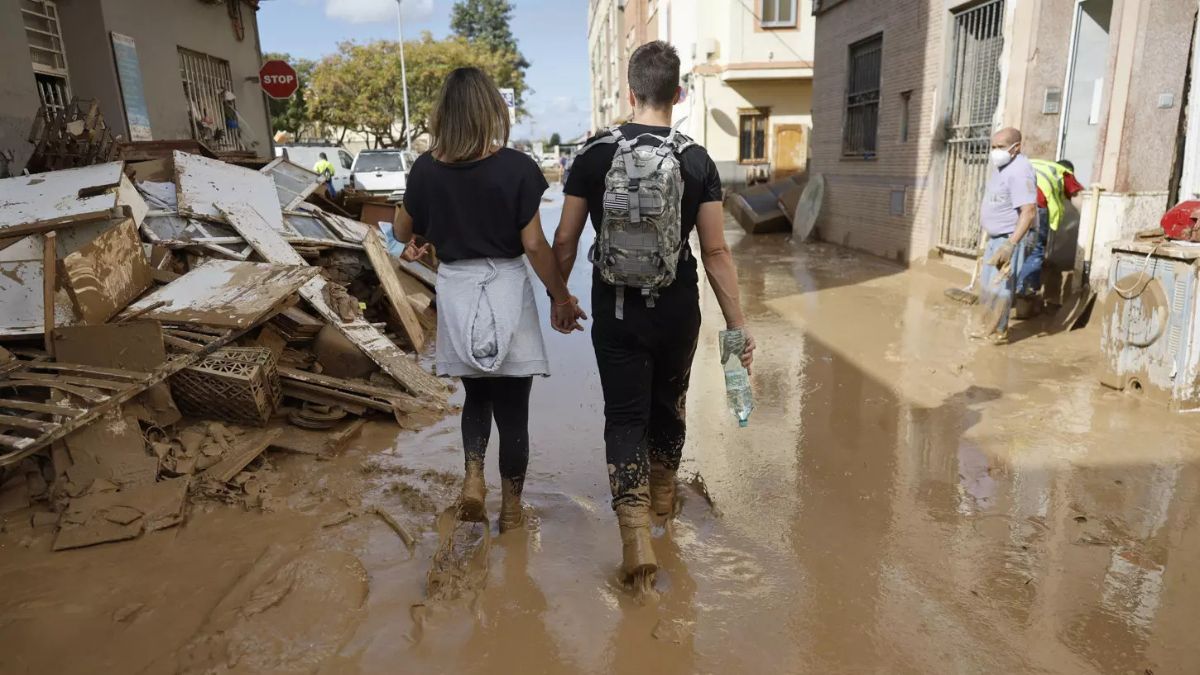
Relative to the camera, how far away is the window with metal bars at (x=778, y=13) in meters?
21.9

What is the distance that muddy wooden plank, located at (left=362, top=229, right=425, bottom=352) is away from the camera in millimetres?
6387

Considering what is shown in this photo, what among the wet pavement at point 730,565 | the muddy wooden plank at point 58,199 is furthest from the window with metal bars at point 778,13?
the muddy wooden plank at point 58,199

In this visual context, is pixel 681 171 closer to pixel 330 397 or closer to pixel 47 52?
pixel 330 397

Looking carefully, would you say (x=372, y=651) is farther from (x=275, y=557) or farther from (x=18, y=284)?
(x=18, y=284)

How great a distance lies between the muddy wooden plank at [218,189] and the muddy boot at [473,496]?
3.89 m

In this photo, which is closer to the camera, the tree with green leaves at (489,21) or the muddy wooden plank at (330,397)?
the muddy wooden plank at (330,397)

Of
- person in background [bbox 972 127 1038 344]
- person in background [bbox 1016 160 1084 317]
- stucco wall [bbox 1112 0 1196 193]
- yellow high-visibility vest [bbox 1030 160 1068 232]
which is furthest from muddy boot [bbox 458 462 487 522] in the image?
stucco wall [bbox 1112 0 1196 193]

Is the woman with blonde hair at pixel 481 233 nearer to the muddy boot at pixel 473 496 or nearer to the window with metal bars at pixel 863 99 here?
the muddy boot at pixel 473 496

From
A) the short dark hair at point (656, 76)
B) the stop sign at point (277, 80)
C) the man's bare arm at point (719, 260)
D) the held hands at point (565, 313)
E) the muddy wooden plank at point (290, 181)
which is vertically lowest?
the held hands at point (565, 313)

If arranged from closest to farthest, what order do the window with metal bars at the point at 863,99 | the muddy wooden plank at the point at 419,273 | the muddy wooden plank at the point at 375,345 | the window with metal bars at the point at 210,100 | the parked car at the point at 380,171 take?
the muddy wooden plank at the point at 375,345 < the muddy wooden plank at the point at 419,273 < the window with metal bars at the point at 863,99 < the window with metal bars at the point at 210,100 < the parked car at the point at 380,171

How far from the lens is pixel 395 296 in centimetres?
647

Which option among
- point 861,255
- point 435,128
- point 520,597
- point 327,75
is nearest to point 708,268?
point 435,128

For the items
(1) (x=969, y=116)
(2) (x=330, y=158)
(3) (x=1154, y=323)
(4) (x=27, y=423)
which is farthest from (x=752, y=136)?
(4) (x=27, y=423)

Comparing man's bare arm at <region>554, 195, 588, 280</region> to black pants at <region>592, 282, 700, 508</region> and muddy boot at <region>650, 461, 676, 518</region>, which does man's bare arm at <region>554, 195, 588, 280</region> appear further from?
muddy boot at <region>650, 461, 676, 518</region>
